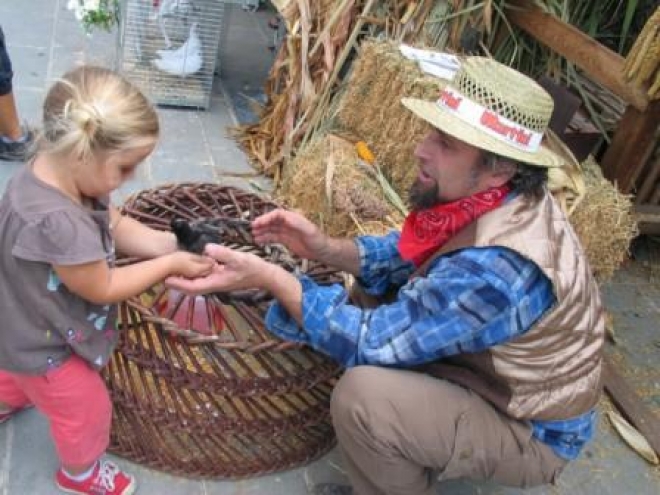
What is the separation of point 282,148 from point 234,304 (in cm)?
218

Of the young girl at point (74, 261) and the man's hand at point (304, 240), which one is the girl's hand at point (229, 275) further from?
the man's hand at point (304, 240)

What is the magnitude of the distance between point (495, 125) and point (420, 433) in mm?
819

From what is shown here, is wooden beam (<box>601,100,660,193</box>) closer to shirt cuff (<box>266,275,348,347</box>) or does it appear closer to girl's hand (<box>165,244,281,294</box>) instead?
shirt cuff (<box>266,275,348,347</box>)

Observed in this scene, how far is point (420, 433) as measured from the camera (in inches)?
68.4

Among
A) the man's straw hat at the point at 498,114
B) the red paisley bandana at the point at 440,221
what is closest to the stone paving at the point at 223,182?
the red paisley bandana at the point at 440,221

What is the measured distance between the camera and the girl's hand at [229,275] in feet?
5.64

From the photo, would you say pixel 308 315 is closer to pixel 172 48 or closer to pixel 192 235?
pixel 192 235

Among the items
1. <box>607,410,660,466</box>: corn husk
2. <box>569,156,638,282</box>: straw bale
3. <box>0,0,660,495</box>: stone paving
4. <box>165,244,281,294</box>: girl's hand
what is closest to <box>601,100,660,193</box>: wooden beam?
<box>569,156,638,282</box>: straw bale

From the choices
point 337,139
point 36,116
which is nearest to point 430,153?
point 337,139

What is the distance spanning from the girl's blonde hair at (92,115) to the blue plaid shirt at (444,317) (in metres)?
0.62

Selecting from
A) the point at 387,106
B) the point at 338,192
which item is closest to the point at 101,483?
the point at 338,192

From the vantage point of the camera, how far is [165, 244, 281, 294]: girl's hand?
1719 mm

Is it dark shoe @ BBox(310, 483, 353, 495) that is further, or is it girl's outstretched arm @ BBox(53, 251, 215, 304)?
dark shoe @ BBox(310, 483, 353, 495)

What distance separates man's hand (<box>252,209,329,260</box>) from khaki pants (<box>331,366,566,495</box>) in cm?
51
